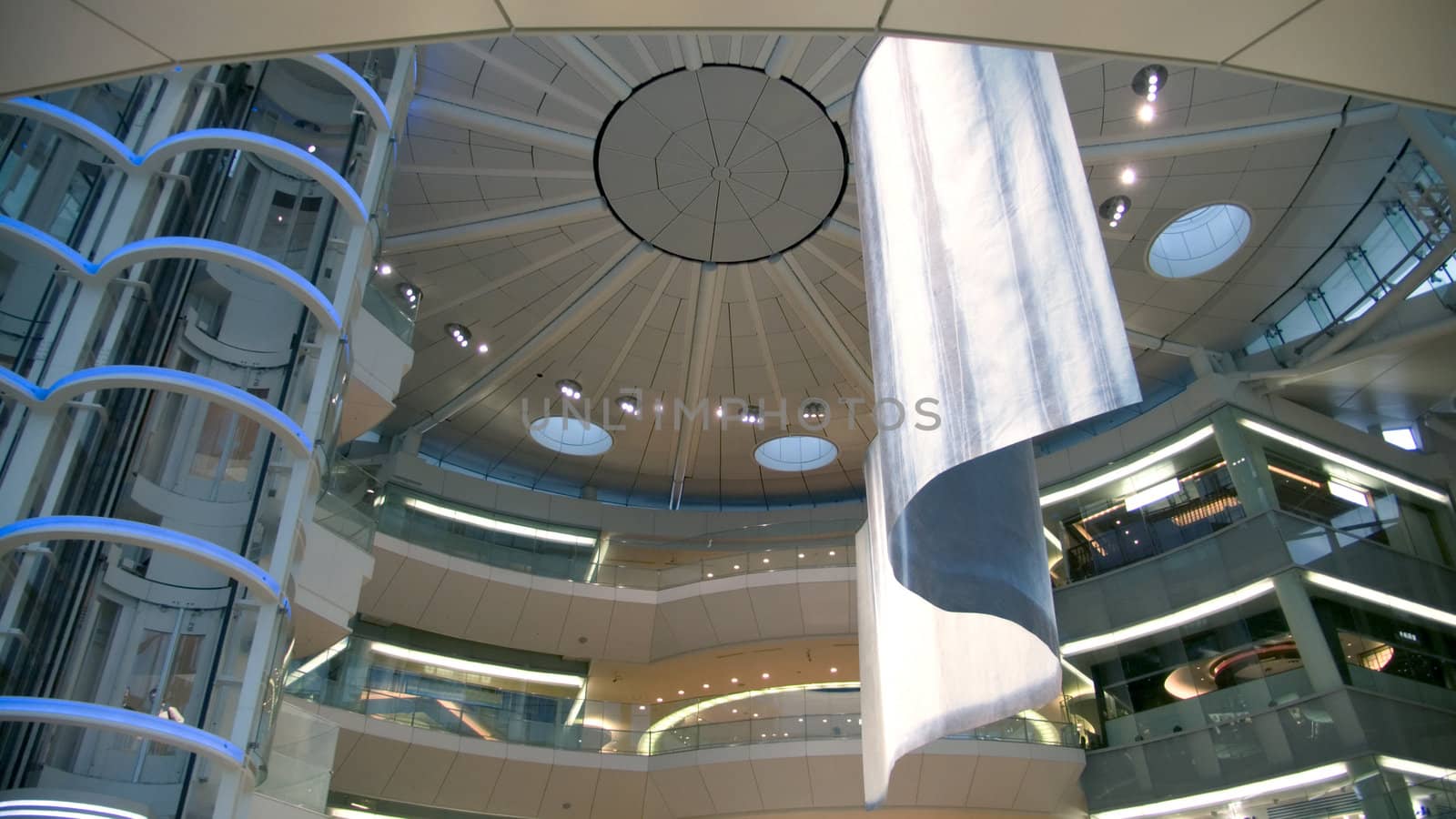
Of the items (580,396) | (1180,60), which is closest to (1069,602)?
(580,396)

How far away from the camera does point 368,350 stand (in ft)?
56.0

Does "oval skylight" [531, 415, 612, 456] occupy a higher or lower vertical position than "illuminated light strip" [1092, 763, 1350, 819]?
higher

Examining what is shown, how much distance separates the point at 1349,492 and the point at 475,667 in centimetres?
2353

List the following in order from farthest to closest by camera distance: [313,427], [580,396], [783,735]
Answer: [580,396] < [783,735] < [313,427]

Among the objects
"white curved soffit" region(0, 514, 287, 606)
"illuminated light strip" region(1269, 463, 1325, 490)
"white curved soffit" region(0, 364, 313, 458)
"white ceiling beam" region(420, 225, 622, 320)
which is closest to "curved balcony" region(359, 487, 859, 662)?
"white ceiling beam" region(420, 225, 622, 320)

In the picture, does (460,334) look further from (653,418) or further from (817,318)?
(817,318)

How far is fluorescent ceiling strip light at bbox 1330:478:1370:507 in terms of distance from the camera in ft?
80.9

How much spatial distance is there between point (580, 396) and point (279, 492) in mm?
16652

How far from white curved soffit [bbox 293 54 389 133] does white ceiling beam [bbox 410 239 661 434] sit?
353 inches

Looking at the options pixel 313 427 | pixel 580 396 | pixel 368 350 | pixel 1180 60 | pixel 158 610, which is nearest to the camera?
pixel 1180 60

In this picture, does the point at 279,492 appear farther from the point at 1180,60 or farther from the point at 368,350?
the point at 1180,60

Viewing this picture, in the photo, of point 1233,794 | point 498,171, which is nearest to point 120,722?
point 498,171

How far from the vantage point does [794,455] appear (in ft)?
109

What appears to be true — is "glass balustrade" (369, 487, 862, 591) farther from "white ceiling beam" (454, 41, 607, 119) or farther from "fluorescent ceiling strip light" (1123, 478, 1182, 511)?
"white ceiling beam" (454, 41, 607, 119)
